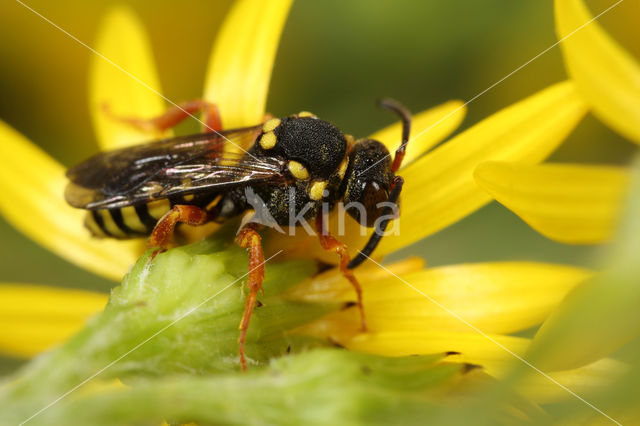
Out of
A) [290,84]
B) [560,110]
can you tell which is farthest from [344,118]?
[560,110]

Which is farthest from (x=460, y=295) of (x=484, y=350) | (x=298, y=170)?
(x=298, y=170)

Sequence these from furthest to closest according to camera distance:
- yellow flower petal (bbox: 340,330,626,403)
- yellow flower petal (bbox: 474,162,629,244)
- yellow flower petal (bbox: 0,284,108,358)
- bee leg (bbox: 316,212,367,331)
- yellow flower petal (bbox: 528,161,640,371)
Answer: yellow flower petal (bbox: 0,284,108,358) < bee leg (bbox: 316,212,367,331) < yellow flower petal (bbox: 474,162,629,244) < yellow flower petal (bbox: 340,330,626,403) < yellow flower petal (bbox: 528,161,640,371)

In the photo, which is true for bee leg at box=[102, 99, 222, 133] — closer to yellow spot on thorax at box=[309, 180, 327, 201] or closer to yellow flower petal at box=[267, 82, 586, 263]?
yellow spot on thorax at box=[309, 180, 327, 201]

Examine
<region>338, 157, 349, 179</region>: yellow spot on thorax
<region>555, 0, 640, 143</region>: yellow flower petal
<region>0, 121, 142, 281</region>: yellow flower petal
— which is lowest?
<region>0, 121, 142, 281</region>: yellow flower petal

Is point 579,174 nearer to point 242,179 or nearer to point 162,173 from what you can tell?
point 242,179

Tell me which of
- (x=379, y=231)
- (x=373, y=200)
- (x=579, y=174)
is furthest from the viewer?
(x=373, y=200)

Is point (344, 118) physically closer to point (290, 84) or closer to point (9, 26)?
point (290, 84)

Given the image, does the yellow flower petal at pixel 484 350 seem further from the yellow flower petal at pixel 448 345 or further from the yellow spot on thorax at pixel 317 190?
the yellow spot on thorax at pixel 317 190

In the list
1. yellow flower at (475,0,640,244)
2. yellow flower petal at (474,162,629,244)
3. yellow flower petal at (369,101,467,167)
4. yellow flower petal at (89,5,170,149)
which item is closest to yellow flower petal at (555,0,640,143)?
yellow flower at (475,0,640,244)
